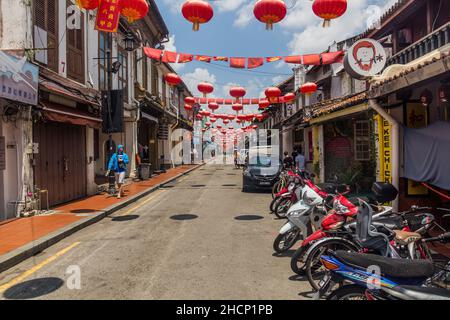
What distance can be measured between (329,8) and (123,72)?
11.9 meters

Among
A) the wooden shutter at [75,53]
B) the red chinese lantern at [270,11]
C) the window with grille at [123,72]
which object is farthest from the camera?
the window with grille at [123,72]

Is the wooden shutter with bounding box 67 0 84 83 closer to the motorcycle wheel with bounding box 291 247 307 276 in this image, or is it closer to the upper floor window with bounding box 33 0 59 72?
the upper floor window with bounding box 33 0 59 72

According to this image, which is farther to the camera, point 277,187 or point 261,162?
point 261,162

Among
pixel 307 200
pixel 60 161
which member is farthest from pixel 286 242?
pixel 60 161

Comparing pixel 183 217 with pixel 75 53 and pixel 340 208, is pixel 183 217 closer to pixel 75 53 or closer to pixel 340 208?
pixel 340 208

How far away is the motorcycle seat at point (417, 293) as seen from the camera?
2.46 metres

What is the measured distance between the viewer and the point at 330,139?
55.0 feet

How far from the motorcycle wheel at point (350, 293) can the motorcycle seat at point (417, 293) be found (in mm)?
325

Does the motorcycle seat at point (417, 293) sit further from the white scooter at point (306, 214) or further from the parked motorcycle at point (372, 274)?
the white scooter at point (306, 214)

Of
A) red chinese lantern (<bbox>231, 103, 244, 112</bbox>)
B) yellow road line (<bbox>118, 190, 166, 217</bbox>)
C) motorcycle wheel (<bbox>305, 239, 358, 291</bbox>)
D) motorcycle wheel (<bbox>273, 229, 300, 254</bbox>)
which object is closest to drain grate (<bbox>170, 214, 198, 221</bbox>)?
yellow road line (<bbox>118, 190, 166, 217</bbox>)

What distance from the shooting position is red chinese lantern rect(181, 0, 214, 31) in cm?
820

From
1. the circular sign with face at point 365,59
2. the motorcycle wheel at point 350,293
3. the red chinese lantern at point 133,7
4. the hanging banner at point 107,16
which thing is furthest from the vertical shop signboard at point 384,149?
the hanging banner at point 107,16

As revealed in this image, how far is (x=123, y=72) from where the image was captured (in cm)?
1711

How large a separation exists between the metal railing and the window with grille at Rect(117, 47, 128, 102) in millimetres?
12343
